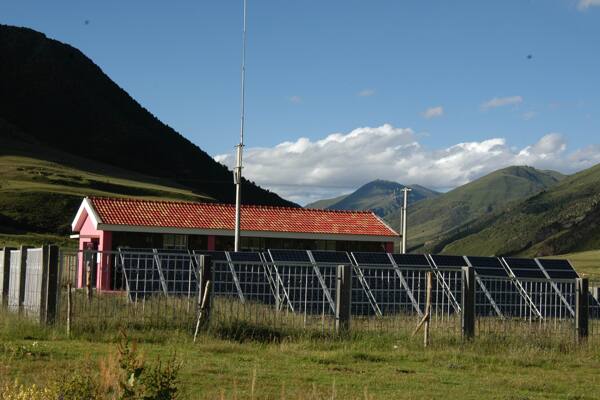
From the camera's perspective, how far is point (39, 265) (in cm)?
1875

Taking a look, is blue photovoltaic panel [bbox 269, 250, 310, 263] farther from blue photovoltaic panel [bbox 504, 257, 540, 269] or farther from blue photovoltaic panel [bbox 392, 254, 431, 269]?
blue photovoltaic panel [bbox 504, 257, 540, 269]

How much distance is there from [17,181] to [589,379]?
116573 mm

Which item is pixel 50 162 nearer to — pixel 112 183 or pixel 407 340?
pixel 112 183

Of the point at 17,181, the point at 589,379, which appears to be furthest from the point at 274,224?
the point at 17,181

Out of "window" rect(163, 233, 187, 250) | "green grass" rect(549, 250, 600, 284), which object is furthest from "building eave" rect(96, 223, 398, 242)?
"green grass" rect(549, 250, 600, 284)

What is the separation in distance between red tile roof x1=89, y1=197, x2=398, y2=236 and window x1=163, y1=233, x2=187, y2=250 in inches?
23.7

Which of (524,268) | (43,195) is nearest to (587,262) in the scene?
(43,195)

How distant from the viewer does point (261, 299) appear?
2028 cm

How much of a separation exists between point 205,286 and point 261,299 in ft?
8.33

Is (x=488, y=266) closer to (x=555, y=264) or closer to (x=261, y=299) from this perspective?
(x=555, y=264)

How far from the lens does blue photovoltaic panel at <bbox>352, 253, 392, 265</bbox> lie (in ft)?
87.6

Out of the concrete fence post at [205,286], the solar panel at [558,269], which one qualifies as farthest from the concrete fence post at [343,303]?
the solar panel at [558,269]

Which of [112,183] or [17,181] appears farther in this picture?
[112,183]

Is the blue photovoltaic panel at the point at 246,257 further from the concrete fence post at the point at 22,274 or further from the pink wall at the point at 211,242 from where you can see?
the pink wall at the point at 211,242
